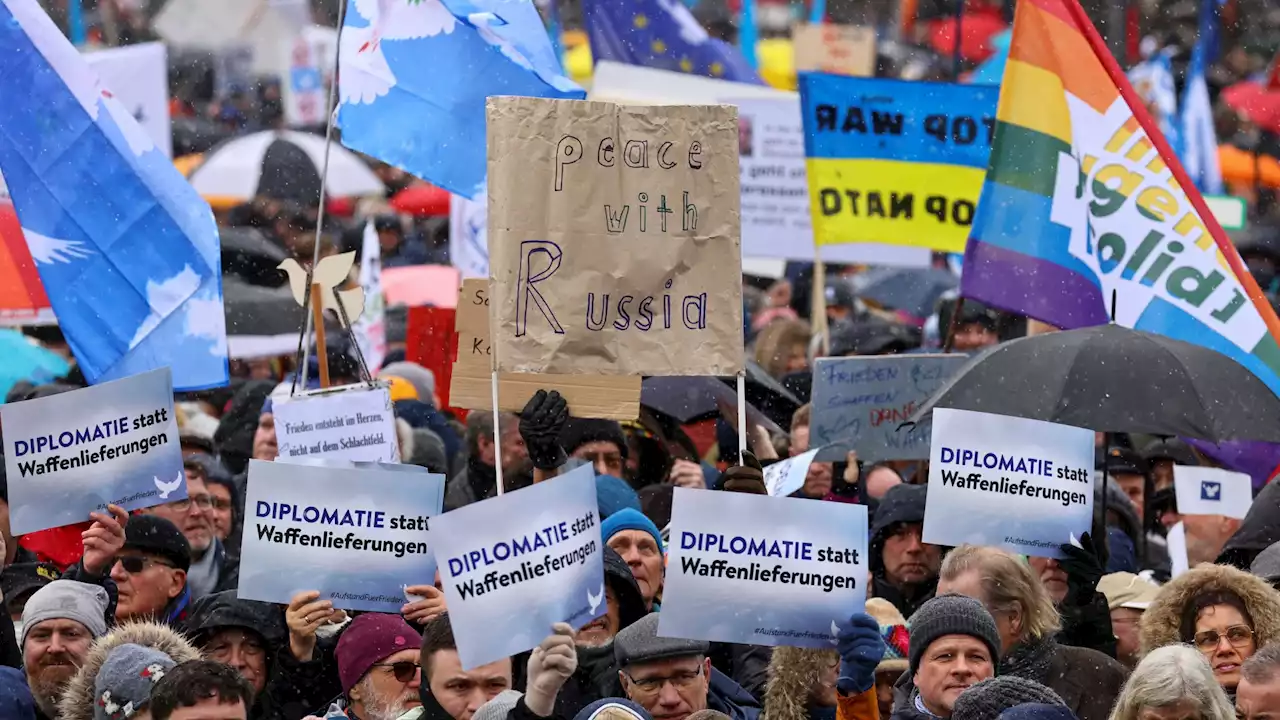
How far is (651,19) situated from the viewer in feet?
44.1

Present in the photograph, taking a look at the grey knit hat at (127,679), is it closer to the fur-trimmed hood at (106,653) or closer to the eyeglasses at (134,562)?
the fur-trimmed hood at (106,653)

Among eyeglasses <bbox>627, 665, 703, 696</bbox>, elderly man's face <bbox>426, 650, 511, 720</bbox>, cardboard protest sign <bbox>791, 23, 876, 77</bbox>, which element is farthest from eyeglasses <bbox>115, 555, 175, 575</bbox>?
cardboard protest sign <bbox>791, 23, 876, 77</bbox>

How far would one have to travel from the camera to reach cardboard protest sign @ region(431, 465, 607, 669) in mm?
5316

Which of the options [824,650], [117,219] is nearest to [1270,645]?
[824,650]

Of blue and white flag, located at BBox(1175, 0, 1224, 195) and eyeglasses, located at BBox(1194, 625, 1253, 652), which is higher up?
blue and white flag, located at BBox(1175, 0, 1224, 195)

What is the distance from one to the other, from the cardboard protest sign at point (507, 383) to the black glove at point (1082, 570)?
1.45 m

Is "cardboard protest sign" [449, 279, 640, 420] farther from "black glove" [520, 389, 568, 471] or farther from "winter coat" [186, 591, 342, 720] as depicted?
"winter coat" [186, 591, 342, 720]

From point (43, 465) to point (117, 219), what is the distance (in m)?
1.80

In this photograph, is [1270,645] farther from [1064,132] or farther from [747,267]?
[747,267]

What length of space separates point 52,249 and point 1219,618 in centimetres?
421

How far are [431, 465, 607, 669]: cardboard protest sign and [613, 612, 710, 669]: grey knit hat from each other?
0.91ft

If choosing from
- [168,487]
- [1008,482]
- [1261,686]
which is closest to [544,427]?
[168,487]

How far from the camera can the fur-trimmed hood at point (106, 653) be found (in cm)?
571

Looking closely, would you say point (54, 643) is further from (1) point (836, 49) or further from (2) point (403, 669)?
(1) point (836, 49)
